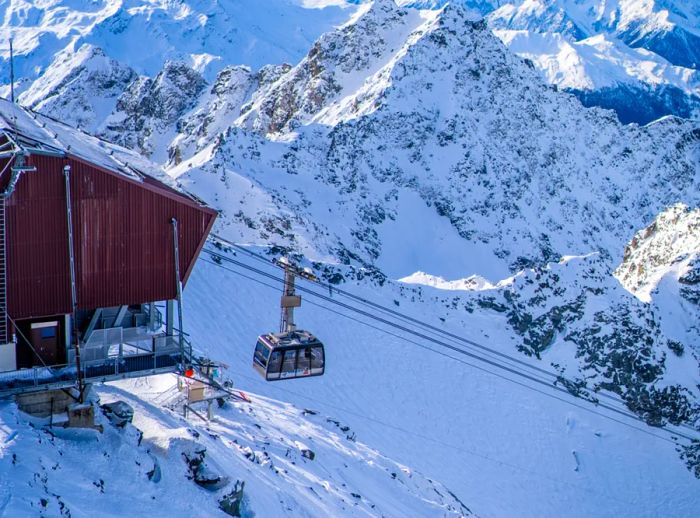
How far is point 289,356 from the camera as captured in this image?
82.5 ft

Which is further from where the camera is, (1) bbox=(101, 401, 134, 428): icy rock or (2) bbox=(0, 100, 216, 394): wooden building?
(1) bbox=(101, 401, 134, 428): icy rock

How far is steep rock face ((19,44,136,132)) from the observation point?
6097 inches

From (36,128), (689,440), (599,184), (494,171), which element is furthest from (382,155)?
(36,128)

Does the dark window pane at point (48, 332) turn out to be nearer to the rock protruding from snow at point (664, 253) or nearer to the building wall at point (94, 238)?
the building wall at point (94, 238)

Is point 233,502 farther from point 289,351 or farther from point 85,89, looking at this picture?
point 85,89

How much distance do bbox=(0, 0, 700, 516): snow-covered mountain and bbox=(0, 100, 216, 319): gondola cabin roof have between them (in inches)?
92.1

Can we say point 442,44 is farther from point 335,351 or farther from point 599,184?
point 335,351

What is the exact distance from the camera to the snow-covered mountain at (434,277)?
28.9m

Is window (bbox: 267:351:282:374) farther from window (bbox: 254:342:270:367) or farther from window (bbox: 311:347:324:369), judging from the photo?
window (bbox: 311:347:324:369)

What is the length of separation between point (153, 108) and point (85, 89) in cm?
2517

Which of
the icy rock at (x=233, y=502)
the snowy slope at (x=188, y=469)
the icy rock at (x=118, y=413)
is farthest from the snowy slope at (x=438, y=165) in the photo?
the icy rock at (x=233, y=502)

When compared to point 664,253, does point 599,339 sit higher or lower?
lower

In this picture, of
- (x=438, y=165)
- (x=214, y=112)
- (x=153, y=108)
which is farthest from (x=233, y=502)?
(x=153, y=108)

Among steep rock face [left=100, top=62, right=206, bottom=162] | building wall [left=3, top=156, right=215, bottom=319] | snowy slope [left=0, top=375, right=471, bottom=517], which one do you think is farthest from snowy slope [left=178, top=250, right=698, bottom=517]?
steep rock face [left=100, top=62, right=206, bottom=162]
